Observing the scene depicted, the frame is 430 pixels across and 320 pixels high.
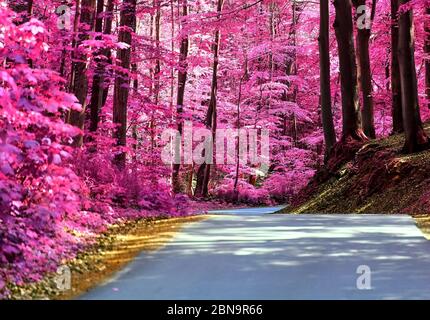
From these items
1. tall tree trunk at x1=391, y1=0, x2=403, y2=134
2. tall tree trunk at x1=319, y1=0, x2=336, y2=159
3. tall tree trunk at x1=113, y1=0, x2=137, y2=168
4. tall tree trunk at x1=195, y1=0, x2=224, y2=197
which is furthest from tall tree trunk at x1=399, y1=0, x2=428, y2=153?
tall tree trunk at x1=195, y1=0, x2=224, y2=197

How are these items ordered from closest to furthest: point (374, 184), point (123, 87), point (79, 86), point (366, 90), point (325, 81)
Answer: point (79, 86), point (123, 87), point (374, 184), point (325, 81), point (366, 90)

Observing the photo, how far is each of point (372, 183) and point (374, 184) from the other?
0.09 meters

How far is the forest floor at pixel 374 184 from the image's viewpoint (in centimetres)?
1288

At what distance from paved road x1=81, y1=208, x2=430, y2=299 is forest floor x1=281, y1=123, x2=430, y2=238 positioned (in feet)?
A: 10.4

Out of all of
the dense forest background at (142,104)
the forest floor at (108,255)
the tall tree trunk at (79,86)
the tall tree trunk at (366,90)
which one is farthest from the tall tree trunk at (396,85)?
the tall tree trunk at (79,86)

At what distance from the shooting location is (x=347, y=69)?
56.3 feet

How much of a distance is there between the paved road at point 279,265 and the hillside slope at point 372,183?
4435mm

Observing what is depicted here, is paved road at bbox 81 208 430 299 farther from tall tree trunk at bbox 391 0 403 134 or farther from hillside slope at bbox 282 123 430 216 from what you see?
tall tree trunk at bbox 391 0 403 134

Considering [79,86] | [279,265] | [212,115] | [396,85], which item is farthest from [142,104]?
[279,265]

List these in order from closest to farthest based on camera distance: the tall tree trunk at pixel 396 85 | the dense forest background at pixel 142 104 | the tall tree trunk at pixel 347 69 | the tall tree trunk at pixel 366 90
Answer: the dense forest background at pixel 142 104, the tall tree trunk at pixel 347 69, the tall tree trunk at pixel 396 85, the tall tree trunk at pixel 366 90

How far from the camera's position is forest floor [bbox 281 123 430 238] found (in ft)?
42.3

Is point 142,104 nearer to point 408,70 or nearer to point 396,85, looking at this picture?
point 408,70

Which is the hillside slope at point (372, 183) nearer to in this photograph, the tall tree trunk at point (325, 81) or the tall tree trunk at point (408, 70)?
the tall tree trunk at point (408, 70)
